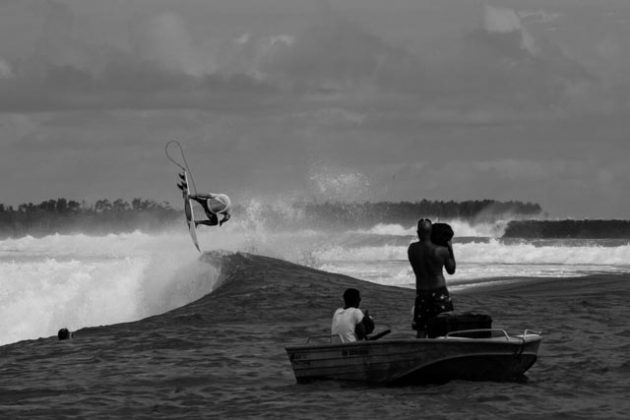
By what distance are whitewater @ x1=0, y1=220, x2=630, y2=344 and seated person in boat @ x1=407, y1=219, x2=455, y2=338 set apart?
61.1ft

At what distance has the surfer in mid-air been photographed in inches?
997

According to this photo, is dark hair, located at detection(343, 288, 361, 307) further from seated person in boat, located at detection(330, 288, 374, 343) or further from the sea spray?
the sea spray

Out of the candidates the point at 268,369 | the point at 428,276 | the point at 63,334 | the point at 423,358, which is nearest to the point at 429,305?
the point at 428,276

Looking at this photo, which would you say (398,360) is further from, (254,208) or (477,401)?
(254,208)

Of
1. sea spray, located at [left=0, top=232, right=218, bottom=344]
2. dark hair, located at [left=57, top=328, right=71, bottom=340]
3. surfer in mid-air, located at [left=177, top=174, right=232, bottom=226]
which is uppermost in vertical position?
surfer in mid-air, located at [left=177, top=174, right=232, bottom=226]

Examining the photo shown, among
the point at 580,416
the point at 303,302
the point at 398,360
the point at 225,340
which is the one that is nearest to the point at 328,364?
the point at 398,360

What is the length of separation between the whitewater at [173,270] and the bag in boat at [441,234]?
18629mm

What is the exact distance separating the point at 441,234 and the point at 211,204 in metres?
9.67

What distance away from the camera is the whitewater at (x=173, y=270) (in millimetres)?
36250

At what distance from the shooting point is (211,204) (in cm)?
2608

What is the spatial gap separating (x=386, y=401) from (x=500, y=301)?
16551 mm

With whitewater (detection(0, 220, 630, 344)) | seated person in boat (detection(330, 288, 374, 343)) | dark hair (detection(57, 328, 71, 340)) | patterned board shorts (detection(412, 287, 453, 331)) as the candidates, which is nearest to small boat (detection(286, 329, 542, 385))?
seated person in boat (detection(330, 288, 374, 343))

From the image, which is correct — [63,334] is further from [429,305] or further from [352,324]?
[429,305]

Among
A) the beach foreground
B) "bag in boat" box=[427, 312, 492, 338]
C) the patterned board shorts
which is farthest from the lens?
the patterned board shorts
